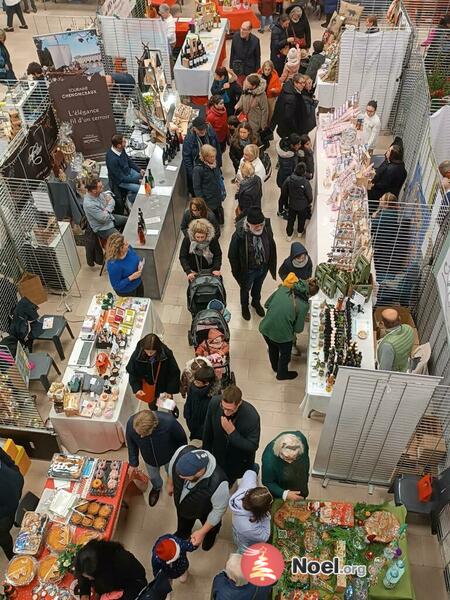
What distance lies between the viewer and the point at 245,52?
1045 centimetres

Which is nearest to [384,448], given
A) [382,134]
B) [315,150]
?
[315,150]

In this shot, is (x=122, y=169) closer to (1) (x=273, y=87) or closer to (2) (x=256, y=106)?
(2) (x=256, y=106)

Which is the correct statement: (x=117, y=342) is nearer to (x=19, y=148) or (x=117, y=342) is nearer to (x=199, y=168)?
(x=199, y=168)

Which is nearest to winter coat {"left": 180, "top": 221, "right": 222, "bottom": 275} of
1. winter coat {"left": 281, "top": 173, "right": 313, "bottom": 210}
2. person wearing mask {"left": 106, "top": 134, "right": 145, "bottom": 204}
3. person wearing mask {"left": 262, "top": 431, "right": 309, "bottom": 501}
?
winter coat {"left": 281, "top": 173, "right": 313, "bottom": 210}

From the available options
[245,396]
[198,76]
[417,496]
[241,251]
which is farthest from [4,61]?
[417,496]

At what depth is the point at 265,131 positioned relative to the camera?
935 centimetres

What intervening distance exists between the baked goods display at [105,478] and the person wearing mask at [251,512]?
133 cm

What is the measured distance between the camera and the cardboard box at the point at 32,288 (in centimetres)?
722

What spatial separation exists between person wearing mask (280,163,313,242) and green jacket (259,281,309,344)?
217cm

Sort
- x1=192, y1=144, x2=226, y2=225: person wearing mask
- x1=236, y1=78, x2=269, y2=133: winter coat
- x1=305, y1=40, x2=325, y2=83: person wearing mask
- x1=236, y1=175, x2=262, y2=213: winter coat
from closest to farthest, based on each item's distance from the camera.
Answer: x1=236, y1=175, x2=262, y2=213: winter coat, x1=192, y1=144, x2=226, y2=225: person wearing mask, x1=236, y1=78, x2=269, y2=133: winter coat, x1=305, y1=40, x2=325, y2=83: person wearing mask

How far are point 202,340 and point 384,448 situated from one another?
1.99 m

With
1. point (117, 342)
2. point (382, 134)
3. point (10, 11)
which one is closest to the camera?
point (117, 342)

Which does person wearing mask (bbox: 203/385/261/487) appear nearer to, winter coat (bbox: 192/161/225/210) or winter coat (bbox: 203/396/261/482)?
winter coat (bbox: 203/396/261/482)

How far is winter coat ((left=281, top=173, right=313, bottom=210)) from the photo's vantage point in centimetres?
755
